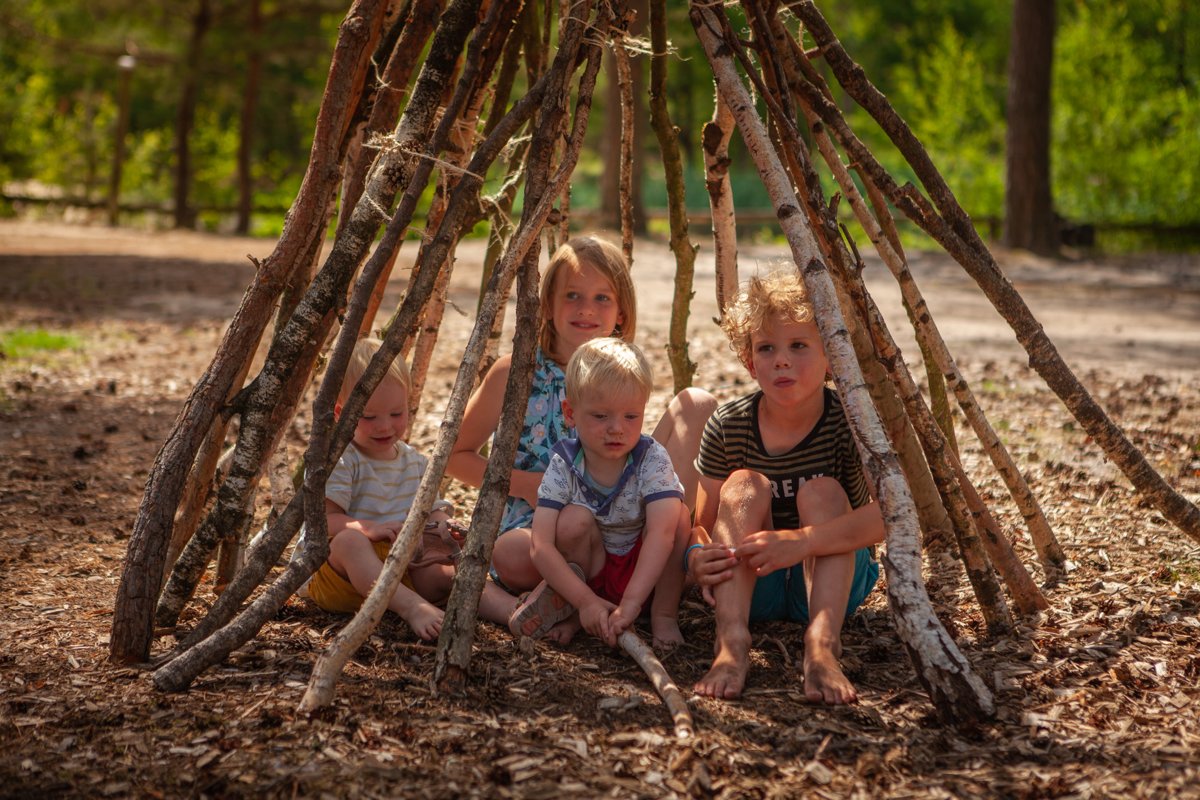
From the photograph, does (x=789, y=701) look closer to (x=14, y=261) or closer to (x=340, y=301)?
(x=340, y=301)

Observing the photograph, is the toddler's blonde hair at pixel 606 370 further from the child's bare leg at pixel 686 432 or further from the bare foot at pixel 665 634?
the bare foot at pixel 665 634

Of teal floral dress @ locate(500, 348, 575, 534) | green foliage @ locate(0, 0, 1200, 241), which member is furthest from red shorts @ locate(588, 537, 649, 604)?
green foliage @ locate(0, 0, 1200, 241)

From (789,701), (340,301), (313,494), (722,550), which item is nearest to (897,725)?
(789,701)

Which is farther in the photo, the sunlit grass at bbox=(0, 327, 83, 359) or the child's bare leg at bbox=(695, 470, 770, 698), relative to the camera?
the sunlit grass at bbox=(0, 327, 83, 359)

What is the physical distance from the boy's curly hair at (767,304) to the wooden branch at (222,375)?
1.11m

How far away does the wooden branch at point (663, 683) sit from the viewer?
7.55 feet

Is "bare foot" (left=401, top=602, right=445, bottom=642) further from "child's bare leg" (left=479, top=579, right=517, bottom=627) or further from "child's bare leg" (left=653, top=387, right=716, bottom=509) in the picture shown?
"child's bare leg" (left=653, top=387, right=716, bottom=509)

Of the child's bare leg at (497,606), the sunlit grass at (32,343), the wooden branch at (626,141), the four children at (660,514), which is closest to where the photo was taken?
the four children at (660,514)

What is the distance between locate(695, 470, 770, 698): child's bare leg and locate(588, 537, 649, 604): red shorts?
23cm

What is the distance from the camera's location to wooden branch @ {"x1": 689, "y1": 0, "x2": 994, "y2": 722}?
2.35m

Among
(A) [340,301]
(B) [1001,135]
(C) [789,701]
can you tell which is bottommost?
(C) [789,701]

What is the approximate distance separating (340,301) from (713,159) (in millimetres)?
1359

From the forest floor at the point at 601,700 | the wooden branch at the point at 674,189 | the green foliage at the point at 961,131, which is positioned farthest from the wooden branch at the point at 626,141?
the green foliage at the point at 961,131

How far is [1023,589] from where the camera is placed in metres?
3.08
